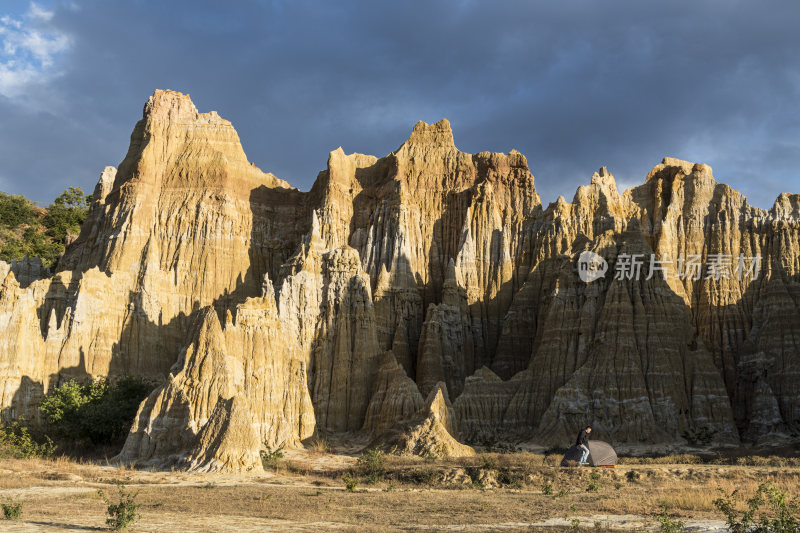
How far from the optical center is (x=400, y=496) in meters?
25.1

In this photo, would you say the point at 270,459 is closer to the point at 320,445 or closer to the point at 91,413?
the point at 320,445

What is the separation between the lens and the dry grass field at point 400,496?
19.4 meters

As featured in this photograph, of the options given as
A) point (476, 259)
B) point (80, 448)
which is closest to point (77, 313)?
point (80, 448)

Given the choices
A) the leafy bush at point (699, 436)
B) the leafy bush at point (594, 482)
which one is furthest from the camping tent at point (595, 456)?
the leafy bush at point (699, 436)

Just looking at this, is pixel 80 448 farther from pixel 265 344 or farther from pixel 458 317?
pixel 458 317

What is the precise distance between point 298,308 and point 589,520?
37889 mm

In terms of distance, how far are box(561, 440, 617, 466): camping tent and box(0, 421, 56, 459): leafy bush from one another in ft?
83.6

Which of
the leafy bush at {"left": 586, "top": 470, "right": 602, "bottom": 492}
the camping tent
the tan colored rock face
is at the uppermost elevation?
the tan colored rock face

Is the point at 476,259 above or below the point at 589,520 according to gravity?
above

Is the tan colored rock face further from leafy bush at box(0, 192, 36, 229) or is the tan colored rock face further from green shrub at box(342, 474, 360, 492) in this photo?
leafy bush at box(0, 192, 36, 229)

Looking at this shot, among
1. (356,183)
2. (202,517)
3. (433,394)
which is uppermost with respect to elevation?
(356,183)

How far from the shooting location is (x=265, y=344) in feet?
163

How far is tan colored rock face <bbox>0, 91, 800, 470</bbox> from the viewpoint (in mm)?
48344

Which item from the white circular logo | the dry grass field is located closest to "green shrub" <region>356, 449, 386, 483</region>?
the dry grass field
